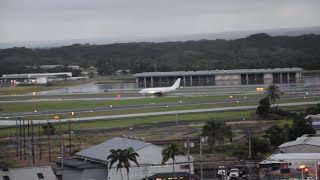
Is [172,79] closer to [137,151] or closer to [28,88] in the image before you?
[28,88]

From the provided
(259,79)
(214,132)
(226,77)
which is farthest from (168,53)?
(214,132)

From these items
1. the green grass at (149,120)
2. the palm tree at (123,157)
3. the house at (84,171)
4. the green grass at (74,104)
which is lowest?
the green grass at (74,104)

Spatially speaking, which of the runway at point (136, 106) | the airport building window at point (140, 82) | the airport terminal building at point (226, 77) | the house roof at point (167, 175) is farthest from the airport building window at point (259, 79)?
the house roof at point (167, 175)

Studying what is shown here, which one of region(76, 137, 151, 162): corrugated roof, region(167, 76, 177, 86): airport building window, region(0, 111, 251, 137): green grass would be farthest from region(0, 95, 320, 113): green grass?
region(76, 137, 151, 162): corrugated roof

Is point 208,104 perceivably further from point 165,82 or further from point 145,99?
point 165,82

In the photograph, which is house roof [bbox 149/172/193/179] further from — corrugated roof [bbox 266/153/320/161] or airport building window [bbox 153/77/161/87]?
airport building window [bbox 153/77/161/87]

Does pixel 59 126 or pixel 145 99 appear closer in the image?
pixel 59 126

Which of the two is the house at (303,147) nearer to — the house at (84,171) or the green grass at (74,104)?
the house at (84,171)

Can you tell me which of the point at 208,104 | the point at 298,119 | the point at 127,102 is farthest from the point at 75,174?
the point at 127,102
